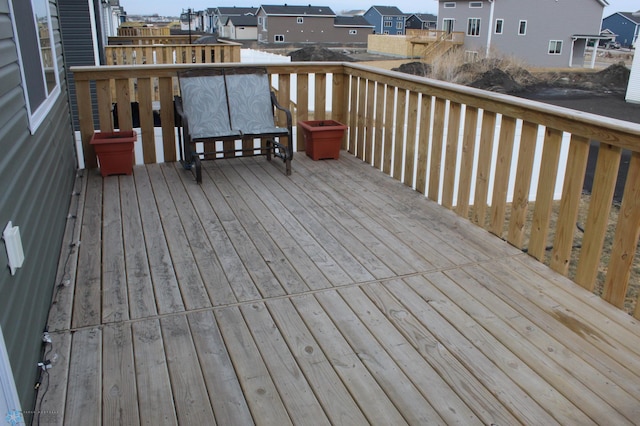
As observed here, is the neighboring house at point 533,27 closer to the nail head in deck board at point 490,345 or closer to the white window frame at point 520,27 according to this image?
the white window frame at point 520,27

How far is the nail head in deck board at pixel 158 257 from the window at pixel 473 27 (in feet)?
102

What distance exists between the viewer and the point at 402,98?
13.9 feet

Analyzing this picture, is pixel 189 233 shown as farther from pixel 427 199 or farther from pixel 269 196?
pixel 427 199

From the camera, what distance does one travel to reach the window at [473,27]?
104 ft

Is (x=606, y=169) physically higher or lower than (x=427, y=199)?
higher

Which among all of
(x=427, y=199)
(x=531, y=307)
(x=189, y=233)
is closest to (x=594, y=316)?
(x=531, y=307)

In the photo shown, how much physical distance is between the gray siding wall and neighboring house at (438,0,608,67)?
101 feet

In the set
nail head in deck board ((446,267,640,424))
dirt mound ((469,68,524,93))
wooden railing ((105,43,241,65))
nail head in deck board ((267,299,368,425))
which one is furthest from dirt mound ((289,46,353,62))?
nail head in deck board ((267,299,368,425))

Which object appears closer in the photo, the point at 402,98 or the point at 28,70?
the point at 28,70

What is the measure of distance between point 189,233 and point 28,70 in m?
1.22

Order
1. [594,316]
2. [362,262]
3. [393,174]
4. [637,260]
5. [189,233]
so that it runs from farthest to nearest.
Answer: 1. [637,260]
2. [393,174]
3. [189,233]
4. [362,262]
5. [594,316]

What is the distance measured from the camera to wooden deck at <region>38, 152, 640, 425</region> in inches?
74.6

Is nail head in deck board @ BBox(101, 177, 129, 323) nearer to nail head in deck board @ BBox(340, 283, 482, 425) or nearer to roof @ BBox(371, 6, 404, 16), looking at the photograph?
nail head in deck board @ BBox(340, 283, 482, 425)

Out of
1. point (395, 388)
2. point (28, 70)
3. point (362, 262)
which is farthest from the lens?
point (362, 262)
